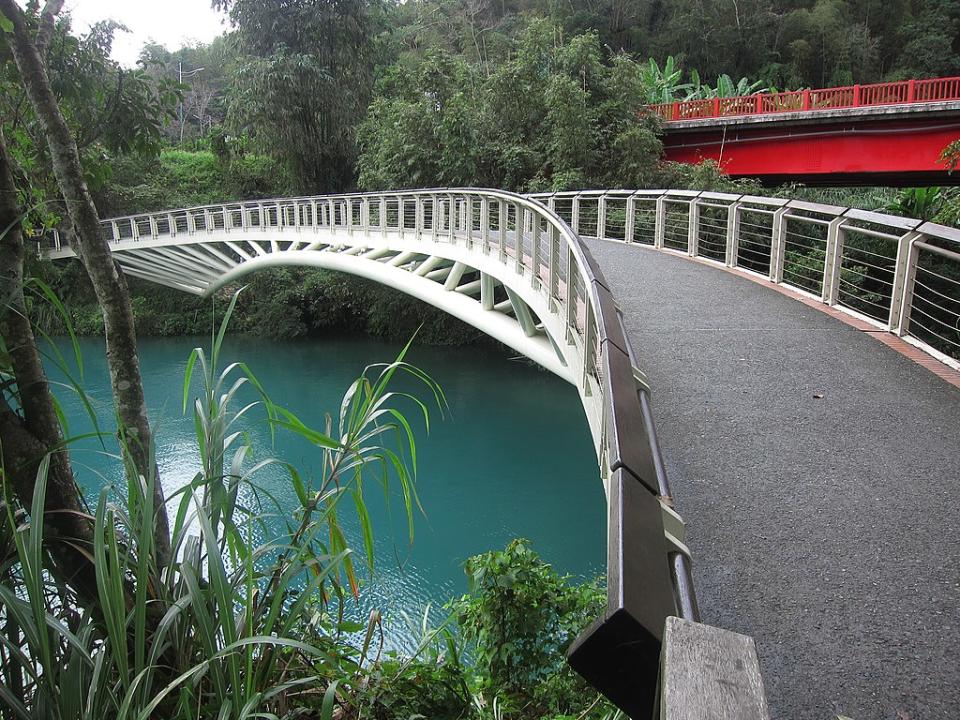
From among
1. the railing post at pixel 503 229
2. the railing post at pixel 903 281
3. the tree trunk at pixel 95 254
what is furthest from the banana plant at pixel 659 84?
the tree trunk at pixel 95 254

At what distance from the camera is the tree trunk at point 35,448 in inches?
77.2

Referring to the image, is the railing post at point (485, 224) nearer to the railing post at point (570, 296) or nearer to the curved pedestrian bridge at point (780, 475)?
the curved pedestrian bridge at point (780, 475)

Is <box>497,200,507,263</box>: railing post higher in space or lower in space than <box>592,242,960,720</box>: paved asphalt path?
higher

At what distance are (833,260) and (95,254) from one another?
4870mm

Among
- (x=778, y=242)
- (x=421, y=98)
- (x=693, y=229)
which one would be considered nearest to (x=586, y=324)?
(x=778, y=242)

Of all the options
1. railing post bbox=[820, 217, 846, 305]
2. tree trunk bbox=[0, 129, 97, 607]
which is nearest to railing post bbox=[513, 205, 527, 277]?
railing post bbox=[820, 217, 846, 305]

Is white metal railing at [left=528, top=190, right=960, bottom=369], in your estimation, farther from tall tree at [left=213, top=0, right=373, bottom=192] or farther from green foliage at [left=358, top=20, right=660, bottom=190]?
tall tree at [left=213, top=0, right=373, bottom=192]

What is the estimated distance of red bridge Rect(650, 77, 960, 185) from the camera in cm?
1284

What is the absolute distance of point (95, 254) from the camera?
3525 millimetres

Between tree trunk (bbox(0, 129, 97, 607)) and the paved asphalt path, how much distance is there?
1715mm

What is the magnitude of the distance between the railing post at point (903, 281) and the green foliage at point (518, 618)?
8.70ft

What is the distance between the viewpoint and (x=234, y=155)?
28.2 metres

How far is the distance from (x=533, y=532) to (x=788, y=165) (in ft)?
34.3

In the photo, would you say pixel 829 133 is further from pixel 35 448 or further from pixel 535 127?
pixel 35 448
